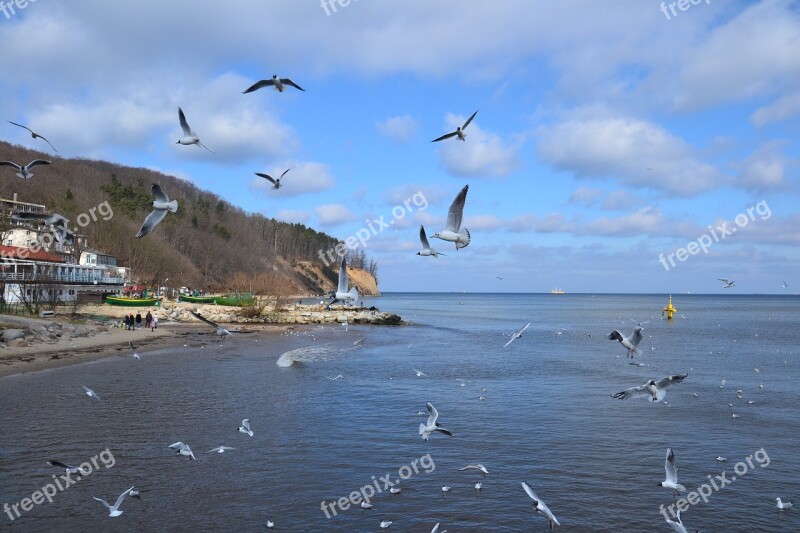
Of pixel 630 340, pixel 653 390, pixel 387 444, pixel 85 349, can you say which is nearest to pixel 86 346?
pixel 85 349

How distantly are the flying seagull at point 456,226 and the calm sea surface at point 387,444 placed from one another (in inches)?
214

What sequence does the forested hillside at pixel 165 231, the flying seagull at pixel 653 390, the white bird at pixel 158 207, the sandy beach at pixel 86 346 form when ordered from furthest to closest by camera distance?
the forested hillside at pixel 165 231 < the sandy beach at pixel 86 346 < the white bird at pixel 158 207 < the flying seagull at pixel 653 390

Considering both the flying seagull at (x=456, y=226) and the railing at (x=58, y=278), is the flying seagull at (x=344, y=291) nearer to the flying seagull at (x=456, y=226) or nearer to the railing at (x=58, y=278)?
the flying seagull at (x=456, y=226)

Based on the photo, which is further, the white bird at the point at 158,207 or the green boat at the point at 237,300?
the green boat at the point at 237,300

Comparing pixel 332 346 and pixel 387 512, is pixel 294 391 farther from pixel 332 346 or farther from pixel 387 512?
pixel 332 346

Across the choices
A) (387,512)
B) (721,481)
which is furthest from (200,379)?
(721,481)

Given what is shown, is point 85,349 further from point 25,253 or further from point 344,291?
point 25,253

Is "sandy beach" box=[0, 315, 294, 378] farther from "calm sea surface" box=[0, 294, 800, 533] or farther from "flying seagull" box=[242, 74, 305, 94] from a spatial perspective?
"flying seagull" box=[242, 74, 305, 94]

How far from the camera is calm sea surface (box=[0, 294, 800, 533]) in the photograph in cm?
1204

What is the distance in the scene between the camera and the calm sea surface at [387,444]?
1204 centimetres

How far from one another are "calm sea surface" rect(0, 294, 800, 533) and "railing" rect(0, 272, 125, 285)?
84.7 ft

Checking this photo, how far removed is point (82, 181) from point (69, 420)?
460ft

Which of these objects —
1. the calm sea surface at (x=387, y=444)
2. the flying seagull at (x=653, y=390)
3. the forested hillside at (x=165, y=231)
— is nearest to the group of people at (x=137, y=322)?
the calm sea surface at (x=387, y=444)

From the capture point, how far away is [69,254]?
74062 millimetres
